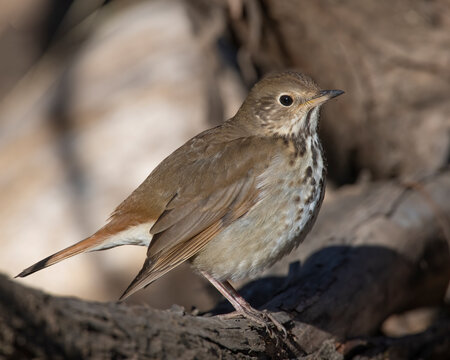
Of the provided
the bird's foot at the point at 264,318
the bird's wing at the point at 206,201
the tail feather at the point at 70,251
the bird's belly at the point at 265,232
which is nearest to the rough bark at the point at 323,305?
the bird's foot at the point at 264,318

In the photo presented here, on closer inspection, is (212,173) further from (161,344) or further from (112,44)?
(112,44)

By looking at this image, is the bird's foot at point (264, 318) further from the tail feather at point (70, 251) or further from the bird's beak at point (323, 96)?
the bird's beak at point (323, 96)

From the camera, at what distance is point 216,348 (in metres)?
2.76

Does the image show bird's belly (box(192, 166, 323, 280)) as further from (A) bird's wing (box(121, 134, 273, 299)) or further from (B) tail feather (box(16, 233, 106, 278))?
(B) tail feather (box(16, 233, 106, 278))

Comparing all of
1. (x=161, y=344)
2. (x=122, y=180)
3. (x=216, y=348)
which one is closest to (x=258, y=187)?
(x=216, y=348)

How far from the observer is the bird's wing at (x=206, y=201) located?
11.1ft

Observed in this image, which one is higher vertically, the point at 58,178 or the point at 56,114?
the point at 56,114

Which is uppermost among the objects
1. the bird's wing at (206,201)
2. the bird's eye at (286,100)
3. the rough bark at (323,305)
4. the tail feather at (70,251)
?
the tail feather at (70,251)

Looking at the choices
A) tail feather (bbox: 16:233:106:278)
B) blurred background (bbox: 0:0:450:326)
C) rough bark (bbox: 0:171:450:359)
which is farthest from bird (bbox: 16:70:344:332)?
blurred background (bbox: 0:0:450:326)

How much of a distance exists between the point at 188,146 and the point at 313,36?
295cm

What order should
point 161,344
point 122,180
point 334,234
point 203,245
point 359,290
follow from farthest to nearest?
1. point 122,180
2. point 334,234
3. point 359,290
4. point 203,245
5. point 161,344

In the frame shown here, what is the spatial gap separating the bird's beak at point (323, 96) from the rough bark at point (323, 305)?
98 cm

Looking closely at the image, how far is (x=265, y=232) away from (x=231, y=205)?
0.23 m

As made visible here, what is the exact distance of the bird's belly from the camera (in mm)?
3416
